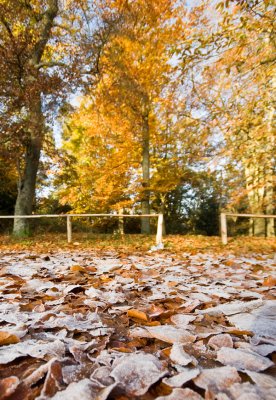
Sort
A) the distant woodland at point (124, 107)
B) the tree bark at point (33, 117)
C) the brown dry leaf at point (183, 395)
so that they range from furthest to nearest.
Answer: the tree bark at point (33, 117) → the distant woodland at point (124, 107) → the brown dry leaf at point (183, 395)

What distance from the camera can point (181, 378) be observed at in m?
0.96

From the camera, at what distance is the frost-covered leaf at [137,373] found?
921 millimetres

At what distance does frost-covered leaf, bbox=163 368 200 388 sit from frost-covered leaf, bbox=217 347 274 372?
6.2 inches

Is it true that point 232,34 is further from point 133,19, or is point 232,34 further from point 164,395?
point 133,19

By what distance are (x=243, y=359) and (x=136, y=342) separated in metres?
0.48

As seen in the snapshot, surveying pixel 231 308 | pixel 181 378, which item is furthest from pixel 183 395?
pixel 231 308

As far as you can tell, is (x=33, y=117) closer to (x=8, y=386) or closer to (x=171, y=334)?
(x=171, y=334)

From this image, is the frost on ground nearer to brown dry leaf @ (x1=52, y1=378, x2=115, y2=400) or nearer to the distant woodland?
brown dry leaf @ (x1=52, y1=378, x2=115, y2=400)

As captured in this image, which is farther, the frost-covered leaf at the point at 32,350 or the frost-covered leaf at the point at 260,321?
the frost-covered leaf at the point at 260,321

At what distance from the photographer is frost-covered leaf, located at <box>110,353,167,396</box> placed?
921 millimetres

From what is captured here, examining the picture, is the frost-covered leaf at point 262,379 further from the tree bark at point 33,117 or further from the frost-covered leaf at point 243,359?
the tree bark at point 33,117

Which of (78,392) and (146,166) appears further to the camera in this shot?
(146,166)

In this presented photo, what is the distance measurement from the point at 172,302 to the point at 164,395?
3.68 feet

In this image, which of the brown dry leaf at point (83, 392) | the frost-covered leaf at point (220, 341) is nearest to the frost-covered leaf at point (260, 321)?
the frost-covered leaf at point (220, 341)
